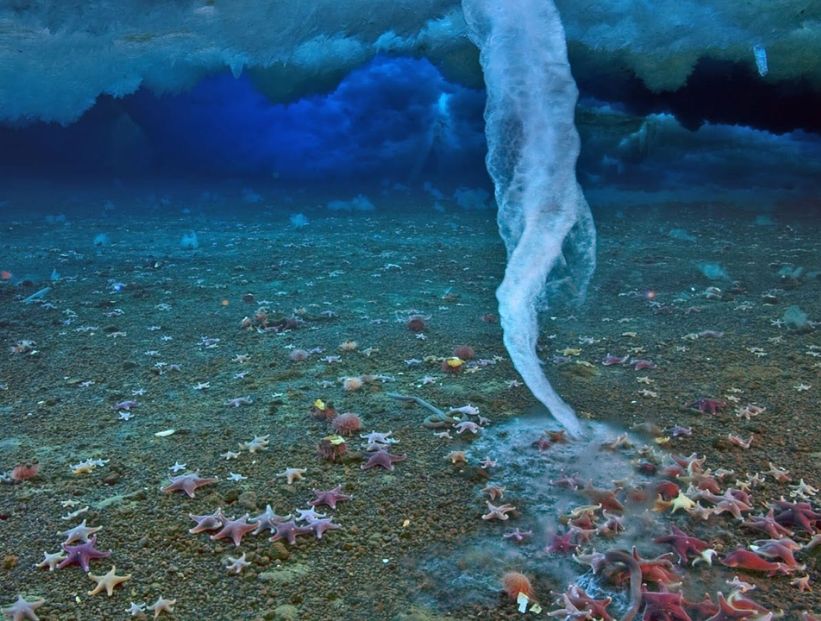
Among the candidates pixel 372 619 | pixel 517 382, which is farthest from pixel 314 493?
pixel 517 382

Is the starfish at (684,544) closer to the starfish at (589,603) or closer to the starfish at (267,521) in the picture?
the starfish at (589,603)

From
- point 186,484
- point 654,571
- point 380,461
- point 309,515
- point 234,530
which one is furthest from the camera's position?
point 380,461

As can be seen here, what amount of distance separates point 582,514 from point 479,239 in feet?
65.9

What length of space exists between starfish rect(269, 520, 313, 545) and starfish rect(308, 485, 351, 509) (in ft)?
1.36

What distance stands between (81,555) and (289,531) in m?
1.65

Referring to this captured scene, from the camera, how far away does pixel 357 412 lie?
24.5 ft

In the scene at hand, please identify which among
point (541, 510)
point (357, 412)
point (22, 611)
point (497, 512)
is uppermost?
point (22, 611)

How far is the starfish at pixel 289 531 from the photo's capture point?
15.3ft

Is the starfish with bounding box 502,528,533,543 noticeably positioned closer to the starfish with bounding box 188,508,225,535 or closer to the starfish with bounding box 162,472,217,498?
the starfish with bounding box 188,508,225,535

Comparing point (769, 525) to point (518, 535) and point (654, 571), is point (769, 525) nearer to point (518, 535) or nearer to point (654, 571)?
point (654, 571)

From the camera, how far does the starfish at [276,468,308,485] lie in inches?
222

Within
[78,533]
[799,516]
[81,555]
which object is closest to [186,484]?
[78,533]

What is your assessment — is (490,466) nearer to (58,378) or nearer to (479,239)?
(58,378)

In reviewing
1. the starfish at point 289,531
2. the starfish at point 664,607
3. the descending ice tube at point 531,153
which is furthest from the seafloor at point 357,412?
the descending ice tube at point 531,153
